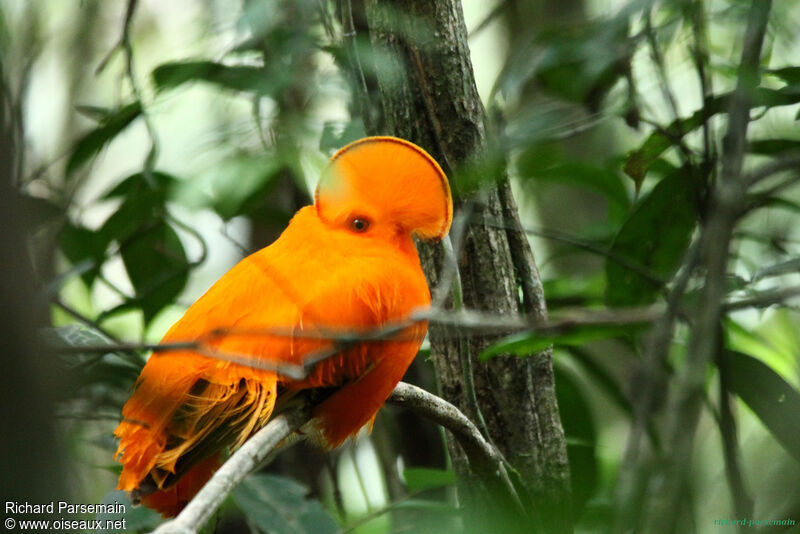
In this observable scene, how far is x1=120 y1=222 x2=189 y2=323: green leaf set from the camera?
2.27 meters

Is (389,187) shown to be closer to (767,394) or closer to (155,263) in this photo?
(767,394)

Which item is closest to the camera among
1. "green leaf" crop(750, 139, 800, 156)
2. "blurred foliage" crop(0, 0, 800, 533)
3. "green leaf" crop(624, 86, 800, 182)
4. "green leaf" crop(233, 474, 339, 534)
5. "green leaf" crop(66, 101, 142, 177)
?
"blurred foliage" crop(0, 0, 800, 533)

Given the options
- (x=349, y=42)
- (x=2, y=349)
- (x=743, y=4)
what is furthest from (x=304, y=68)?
(x=2, y=349)

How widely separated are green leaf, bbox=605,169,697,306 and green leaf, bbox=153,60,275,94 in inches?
32.6

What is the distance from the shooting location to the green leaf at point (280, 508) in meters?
1.81

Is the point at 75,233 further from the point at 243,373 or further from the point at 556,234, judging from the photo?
the point at 556,234

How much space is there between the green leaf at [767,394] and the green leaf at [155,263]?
1.45 metres

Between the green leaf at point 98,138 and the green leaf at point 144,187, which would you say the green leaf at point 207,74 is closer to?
the green leaf at point 98,138

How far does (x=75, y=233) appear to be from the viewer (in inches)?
92.0

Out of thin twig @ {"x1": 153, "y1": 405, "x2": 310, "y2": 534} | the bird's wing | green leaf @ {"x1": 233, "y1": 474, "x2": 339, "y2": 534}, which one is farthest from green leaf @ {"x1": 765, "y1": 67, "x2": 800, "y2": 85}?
green leaf @ {"x1": 233, "y1": 474, "x2": 339, "y2": 534}

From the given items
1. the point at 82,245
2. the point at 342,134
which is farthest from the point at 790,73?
the point at 82,245

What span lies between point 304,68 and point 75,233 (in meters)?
1.13

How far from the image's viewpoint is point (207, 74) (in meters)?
1.85

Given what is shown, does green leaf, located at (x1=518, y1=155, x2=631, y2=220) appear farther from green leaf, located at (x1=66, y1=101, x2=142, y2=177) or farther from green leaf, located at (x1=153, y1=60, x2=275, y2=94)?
green leaf, located at (x1=66, y1=101, x2=142, y2=177)
